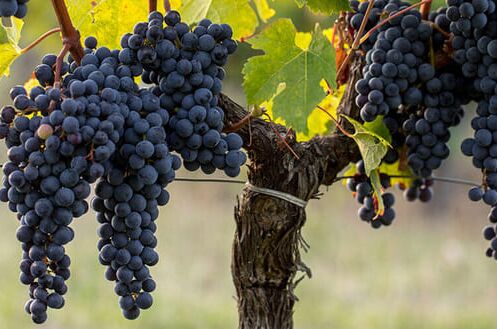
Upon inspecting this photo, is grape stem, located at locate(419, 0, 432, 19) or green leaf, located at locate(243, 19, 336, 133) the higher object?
grape stem, located at locate(419, 0, 432, 19)

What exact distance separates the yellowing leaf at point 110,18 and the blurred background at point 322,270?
3770mm

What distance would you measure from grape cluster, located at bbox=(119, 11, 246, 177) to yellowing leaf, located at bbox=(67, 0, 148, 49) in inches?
11.0

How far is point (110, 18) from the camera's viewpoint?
147 cm

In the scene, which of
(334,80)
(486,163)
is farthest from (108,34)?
(486,163)

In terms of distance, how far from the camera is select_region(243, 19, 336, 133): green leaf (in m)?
1.28

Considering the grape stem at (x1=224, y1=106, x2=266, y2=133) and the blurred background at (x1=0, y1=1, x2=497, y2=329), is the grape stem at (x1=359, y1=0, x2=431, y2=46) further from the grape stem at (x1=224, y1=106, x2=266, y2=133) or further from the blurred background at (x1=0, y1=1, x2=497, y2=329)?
the blurred background at (x1=0, y1=1, x2=497, y2=329)

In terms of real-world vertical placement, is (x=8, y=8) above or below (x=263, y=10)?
below

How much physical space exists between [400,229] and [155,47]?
6984 mm

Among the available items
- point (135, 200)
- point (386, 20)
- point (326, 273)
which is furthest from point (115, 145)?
point (326, 273)

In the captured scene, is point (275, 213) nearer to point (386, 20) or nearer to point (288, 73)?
point (288, 73)

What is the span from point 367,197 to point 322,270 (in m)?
5.14

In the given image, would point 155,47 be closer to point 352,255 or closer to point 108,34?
point 108,34

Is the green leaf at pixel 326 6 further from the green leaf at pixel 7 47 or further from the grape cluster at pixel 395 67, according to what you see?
the green leaf at pixel 7 47

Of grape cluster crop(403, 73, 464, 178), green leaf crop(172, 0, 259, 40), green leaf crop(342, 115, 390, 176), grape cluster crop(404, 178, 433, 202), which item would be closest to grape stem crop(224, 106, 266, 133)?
green leaf crop(342, 115, 390, 176)
